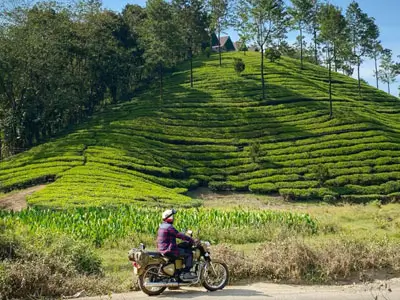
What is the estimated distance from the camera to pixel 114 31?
2425 inches

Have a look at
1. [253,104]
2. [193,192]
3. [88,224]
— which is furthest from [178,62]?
[88,224]

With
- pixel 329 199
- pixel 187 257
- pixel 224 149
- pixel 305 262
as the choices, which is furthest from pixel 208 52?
pixel 187 257

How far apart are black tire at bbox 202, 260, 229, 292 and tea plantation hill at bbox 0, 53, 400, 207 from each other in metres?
16.9

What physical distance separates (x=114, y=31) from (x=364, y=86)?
3652cm

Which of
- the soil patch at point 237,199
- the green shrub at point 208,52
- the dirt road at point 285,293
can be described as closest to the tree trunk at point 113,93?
the green shrub at point 208,52

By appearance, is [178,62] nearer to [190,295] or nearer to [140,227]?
[140,227]

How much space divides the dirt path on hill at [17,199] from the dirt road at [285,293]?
21.3 metres

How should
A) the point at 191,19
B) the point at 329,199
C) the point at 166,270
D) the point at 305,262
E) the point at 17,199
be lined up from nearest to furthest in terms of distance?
the point at 166,270 < the point at 305,262 < the point at 17,199 < the point at 329,199 < the point at 191,19

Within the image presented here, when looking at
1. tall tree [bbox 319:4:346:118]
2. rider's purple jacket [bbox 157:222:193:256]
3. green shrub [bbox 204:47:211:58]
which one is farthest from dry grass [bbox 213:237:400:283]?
green shrub [bbox 204:47:211:58]

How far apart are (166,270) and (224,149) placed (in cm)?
3660

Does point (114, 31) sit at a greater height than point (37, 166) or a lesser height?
greater

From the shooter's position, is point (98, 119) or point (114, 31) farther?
point (114, 31)

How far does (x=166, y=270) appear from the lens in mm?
9523

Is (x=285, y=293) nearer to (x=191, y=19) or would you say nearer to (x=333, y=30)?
(x=333, y=30)
